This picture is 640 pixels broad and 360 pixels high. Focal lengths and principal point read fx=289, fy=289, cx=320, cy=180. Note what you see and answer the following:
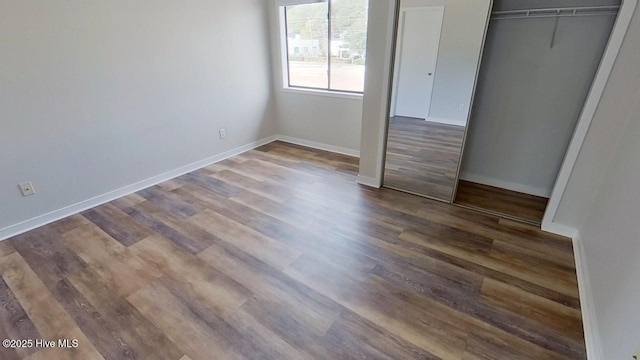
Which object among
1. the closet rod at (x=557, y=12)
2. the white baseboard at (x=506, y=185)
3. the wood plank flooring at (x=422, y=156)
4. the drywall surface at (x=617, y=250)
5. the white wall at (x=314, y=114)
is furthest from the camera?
the white wall at (x=314, y=114)

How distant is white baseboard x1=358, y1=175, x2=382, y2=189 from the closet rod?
1.89 metres

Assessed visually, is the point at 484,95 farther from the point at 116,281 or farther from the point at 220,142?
the point at 116,281

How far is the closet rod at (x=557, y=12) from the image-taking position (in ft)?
7.46

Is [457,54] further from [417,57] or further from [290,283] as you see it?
[290,283]

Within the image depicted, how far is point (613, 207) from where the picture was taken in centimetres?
179

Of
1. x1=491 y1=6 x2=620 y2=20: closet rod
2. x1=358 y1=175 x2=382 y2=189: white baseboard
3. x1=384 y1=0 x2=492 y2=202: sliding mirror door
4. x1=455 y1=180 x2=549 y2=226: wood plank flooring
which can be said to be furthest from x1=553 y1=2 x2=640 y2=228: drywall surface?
x1=358 y1=175 x2=382 y2=189: white baseboard

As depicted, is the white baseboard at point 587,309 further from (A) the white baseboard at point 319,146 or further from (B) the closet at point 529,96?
(A) the white baseboard at point 319,146

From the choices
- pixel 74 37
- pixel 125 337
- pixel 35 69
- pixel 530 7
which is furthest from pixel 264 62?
pixel 125 337

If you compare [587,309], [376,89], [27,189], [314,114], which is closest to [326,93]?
[314,114]

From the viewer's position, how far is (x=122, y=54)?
2766 mm

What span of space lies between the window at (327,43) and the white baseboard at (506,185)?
1.76 meters

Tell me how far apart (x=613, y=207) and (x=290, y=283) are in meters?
2.09

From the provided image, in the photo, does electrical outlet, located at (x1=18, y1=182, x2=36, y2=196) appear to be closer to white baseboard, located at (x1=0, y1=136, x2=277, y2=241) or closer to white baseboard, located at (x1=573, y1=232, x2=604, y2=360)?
white baseboard, located at (x1=0, y1=136, x2=277, y2=241)

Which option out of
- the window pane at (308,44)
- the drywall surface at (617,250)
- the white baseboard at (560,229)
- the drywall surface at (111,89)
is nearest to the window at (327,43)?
the window pane at (308,44)
